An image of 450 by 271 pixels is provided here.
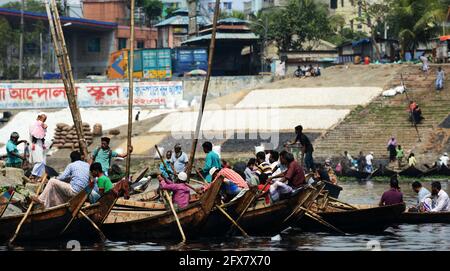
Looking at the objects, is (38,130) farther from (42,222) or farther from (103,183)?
(42,222)

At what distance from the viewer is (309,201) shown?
23703 millimetres

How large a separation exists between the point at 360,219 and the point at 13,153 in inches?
390

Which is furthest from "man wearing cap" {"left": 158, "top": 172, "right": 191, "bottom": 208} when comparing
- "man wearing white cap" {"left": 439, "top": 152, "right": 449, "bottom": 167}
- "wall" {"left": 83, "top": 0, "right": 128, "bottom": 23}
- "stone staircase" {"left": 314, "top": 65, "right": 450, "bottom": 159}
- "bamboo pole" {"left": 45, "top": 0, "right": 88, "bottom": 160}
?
"wall" {"left": 83, "top": 0, "right": 128, "bottom": 23}

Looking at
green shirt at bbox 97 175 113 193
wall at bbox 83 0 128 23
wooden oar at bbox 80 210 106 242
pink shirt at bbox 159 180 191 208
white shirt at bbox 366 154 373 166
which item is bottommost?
white shirt at bbox 366 154 373 166

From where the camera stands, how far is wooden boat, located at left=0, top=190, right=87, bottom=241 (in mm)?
21750

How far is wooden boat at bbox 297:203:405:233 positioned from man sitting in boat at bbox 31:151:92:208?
5.12 metres

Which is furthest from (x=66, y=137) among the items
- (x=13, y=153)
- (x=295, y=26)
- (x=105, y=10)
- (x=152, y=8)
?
(x=152, y=8)

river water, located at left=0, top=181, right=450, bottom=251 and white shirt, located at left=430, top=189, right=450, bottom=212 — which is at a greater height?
white shirt, located at left=430, top=189, right=450, bottom=212

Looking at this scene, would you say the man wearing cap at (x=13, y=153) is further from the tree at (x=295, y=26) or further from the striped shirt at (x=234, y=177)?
the tree at (x=295, y=26)

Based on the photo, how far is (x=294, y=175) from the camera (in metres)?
22.5

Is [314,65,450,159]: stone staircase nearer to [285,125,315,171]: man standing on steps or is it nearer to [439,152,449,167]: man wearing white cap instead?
[439,152,449,167]: man wearing white cap
